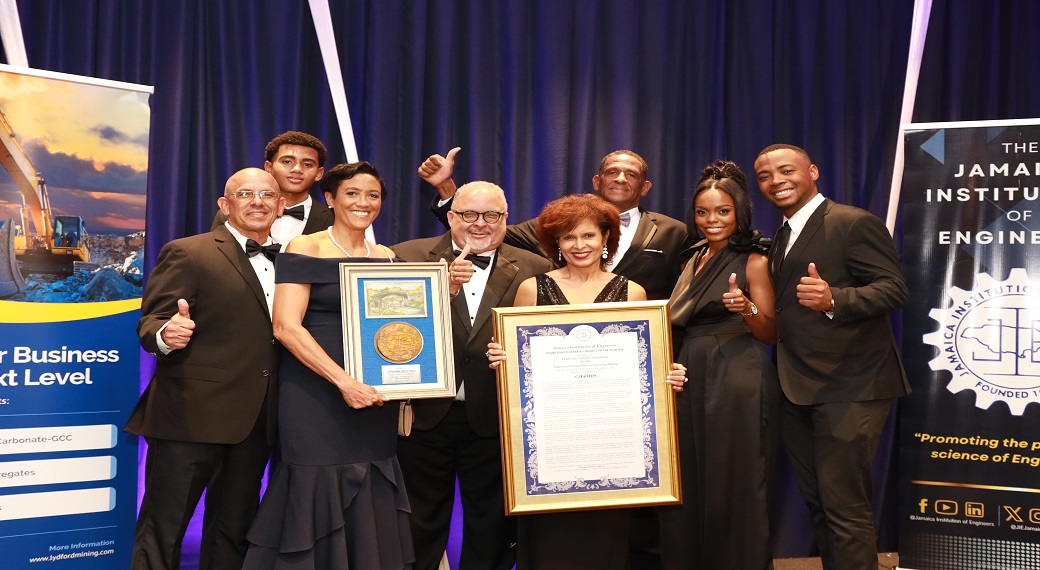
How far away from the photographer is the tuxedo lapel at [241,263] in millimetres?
3217

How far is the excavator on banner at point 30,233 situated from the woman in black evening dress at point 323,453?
1269 millimetres

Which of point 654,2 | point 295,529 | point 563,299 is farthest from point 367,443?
point 654,2

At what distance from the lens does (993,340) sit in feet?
13.2

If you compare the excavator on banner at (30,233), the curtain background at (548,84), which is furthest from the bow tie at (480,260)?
the excavator on banner at (30,233)

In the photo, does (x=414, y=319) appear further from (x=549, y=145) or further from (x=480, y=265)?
(x=549, y=145)

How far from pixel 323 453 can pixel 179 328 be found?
0.71 m

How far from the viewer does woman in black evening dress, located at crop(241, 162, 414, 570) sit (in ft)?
9.16

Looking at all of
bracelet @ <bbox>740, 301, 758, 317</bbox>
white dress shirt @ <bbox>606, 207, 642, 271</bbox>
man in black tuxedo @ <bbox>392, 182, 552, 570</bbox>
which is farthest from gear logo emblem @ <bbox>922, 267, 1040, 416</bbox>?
man in black tuxedo @ <bbox>392, 182, 552, 570</bbox>

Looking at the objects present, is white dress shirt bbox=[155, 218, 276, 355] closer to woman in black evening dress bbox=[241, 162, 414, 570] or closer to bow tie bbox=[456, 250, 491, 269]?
woman in black evening dress bbox=[241, 162, 414, 570]

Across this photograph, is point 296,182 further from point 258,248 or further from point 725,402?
point 725,402

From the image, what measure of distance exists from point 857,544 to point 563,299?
1.65 metres

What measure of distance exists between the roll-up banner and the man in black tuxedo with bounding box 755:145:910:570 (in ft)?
9.72

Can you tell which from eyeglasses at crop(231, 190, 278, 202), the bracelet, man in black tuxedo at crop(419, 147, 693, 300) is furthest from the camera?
man in black tuxedo at crop(419, 147, 693, 300)

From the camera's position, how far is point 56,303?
3.51m
